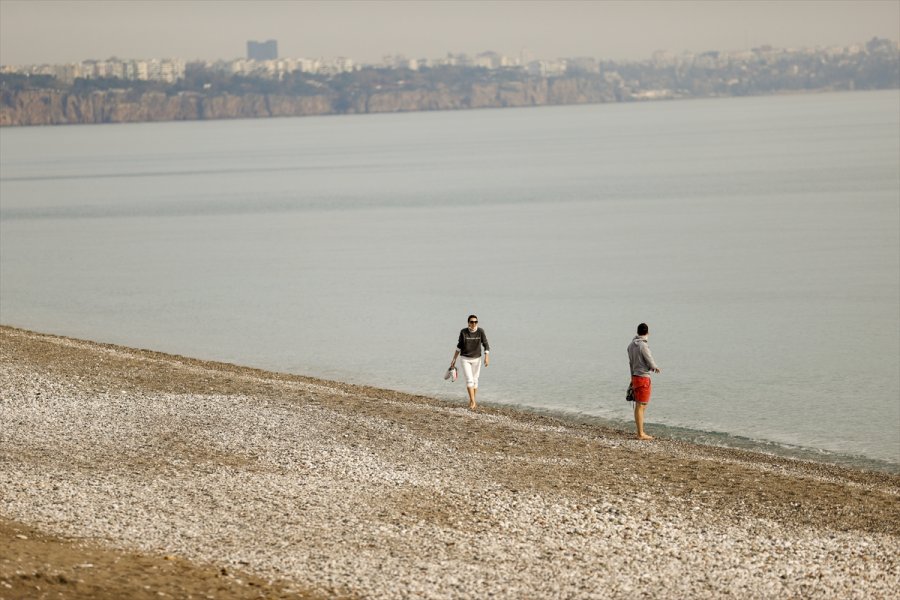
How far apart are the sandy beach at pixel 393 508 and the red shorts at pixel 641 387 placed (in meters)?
0.91

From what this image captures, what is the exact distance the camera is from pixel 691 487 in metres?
18.2

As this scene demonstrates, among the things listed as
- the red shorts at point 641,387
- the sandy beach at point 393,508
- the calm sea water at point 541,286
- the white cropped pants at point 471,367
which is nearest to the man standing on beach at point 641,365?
the red shorts at point 641,387

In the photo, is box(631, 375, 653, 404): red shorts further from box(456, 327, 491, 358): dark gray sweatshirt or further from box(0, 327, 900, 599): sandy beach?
box(456, 327, 491, 358): dark gray sweatshirt

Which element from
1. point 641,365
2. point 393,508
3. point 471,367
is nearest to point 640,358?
point 641,365

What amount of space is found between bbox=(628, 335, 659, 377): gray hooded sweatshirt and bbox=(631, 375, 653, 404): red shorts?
0.10 m

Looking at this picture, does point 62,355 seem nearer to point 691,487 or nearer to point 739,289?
point 691,487

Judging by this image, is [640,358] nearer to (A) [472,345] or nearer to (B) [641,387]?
(B) [641,387]

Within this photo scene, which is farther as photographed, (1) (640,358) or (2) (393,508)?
(1) (640,358)

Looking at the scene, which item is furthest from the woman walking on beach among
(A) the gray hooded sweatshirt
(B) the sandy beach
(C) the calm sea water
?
(C) the calm sea water

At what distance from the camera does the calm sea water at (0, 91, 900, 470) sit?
3157 cm

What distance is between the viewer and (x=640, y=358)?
2098 centimetres

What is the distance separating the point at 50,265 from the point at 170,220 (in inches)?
1066

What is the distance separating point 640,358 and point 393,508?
256 inches

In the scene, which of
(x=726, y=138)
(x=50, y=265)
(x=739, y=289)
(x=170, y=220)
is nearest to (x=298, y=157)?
(x=726, y=138)
